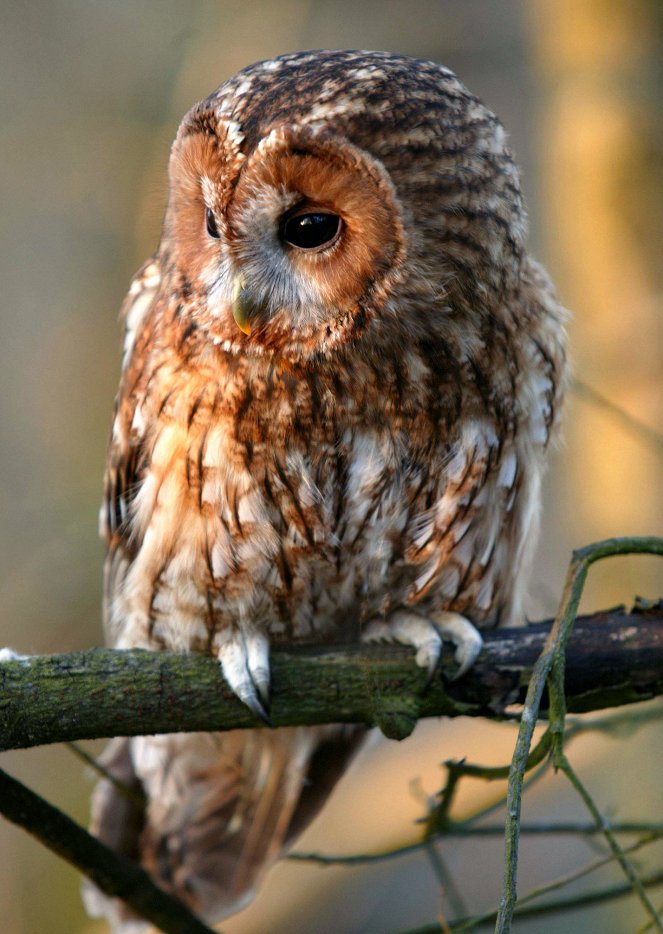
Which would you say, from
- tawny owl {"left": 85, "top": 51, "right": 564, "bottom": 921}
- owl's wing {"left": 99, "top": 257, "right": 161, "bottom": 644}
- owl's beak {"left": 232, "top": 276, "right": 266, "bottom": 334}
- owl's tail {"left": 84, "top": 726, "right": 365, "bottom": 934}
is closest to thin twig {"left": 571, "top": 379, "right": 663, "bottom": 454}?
tawny owl {"left": 85, "top": 51, "right": 564, "bottom": 921}

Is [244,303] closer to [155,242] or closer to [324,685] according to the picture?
[324,685]

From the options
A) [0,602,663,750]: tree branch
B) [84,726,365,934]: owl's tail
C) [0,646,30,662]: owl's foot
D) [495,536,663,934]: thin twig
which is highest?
[84,726,365,934]: owl's tail

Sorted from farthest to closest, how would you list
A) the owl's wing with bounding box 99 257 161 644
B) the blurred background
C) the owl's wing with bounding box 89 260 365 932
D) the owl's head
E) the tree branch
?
1. the blurred background
2. the owl's wing with bounding box 89 260 365 932
3. the owl's wing with bounding box 99 257 161 644
4. the owl's head
5. the tree branch

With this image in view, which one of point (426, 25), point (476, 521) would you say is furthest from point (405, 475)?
point (426, 25)

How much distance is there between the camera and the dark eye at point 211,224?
1896 millimetres

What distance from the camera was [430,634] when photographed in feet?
6.86

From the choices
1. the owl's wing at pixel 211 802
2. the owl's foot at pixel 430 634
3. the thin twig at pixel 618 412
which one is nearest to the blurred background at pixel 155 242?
the thin twig at pixel 618 412

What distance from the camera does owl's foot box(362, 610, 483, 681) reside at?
6.47 feet

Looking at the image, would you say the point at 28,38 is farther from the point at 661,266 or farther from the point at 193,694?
the point at 193,694

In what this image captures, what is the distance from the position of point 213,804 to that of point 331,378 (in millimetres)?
1420

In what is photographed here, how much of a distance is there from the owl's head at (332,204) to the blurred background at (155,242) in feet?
1.34

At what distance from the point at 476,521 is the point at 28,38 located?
4605 mm

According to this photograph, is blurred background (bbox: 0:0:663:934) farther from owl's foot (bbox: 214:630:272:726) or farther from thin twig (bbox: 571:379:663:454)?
owl's foot (bbox: 214:630:272:726)

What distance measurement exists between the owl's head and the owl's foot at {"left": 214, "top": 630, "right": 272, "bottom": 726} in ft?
1.82
